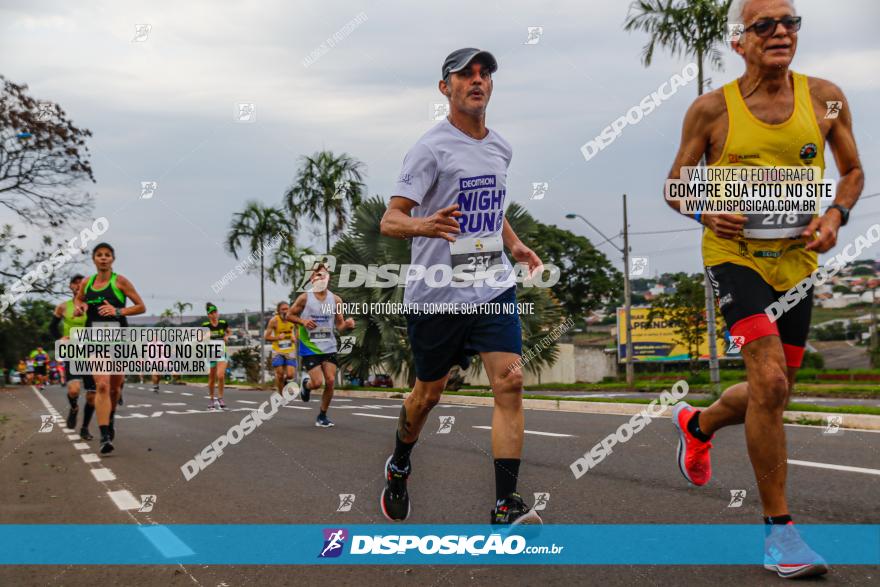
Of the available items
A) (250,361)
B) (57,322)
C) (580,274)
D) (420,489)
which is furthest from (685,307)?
(580,274)

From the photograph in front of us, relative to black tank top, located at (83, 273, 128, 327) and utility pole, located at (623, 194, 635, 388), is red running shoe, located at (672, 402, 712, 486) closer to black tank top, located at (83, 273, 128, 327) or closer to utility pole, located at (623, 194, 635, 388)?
black tank top, located at (83, 273, 128, 327)

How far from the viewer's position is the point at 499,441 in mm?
3922

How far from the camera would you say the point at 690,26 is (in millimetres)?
16531

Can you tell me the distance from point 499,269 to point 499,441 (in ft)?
2.66

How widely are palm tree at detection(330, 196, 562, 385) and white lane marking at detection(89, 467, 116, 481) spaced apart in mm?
14716

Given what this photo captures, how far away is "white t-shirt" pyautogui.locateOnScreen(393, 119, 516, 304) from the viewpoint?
13.3 ft

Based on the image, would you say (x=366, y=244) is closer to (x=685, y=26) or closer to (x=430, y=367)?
(x=685, y=26)

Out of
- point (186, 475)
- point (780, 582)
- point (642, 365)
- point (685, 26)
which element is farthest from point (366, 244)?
point (642, 365)

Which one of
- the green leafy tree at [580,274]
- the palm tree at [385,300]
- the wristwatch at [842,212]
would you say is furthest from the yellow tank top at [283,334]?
the green leafy tree at [580,274]

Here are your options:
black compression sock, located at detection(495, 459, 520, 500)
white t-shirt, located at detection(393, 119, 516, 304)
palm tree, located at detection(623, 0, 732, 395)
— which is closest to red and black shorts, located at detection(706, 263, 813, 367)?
white t-shirt, located at detection(393, 119, 516, 304)

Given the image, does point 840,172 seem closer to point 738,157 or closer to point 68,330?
point 738,157

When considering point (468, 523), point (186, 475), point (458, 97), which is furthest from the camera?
point (186, 475)

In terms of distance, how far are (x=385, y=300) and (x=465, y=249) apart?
1989 centimetres

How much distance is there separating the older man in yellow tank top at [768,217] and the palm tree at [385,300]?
1810 cm
